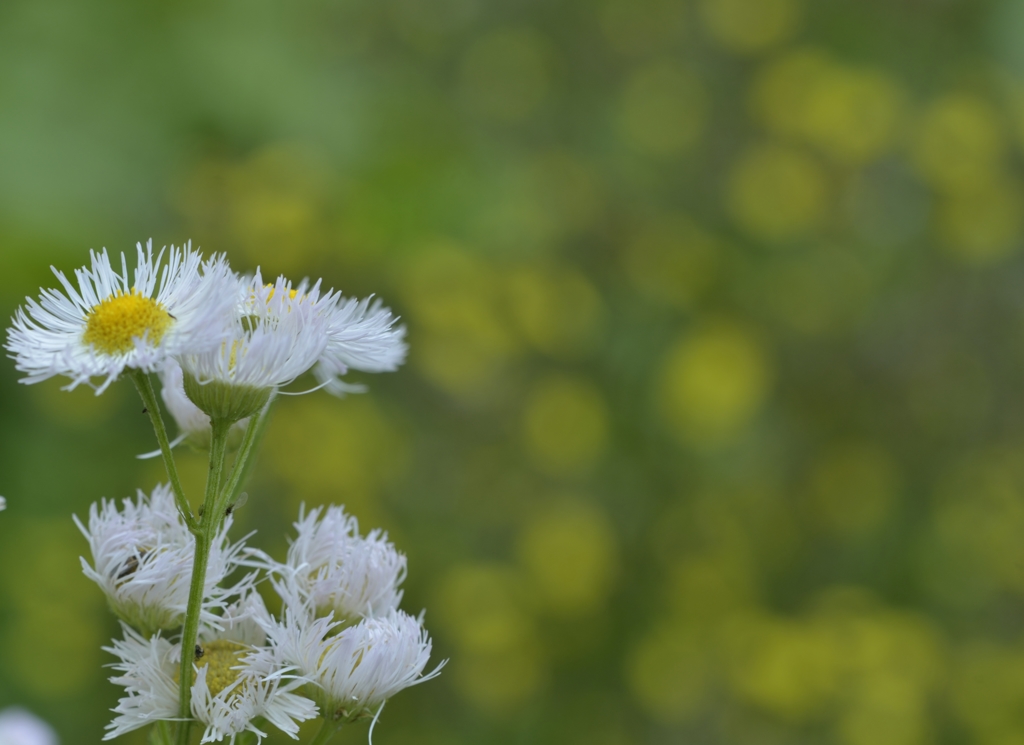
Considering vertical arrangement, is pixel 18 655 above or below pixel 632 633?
below

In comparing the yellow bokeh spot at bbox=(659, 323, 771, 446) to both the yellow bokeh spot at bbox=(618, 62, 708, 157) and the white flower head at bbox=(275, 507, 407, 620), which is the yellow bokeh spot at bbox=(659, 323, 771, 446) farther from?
the white flower head at bbox=(275, 507, 407, 620)

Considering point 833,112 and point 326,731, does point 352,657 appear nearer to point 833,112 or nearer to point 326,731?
point 326,731

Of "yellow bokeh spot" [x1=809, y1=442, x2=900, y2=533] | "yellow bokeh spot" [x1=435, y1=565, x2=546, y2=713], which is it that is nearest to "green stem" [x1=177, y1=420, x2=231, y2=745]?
"yellow bokeh spot" [x1=435, y1=565, x2=546, y2=713]

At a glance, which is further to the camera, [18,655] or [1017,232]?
[1017,232]

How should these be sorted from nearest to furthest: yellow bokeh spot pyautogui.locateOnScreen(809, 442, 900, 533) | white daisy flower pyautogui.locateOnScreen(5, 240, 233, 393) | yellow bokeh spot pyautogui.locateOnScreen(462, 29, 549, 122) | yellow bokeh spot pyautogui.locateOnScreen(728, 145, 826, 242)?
1. white daisy flower pyautogui.locateOnScreen(5, 240, 233, 393)
2. yellow bokeh spot pyautogui.locateOnScreen(809, 442, 900, 533)
3. yellow bokeh spot pyautogui.locateOnScreen(728, 145, 826, 242)
4. yellow bokeh spot pyautogui.locateOnScreen(462, 29, 549, 122)

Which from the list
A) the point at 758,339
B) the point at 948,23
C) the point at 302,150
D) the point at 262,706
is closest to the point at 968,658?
the point at 758,339

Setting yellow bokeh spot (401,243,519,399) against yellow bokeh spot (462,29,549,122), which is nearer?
yellow bokeh spot (401,243,519,399)

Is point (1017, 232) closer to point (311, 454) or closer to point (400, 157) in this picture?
point (400, 157)
